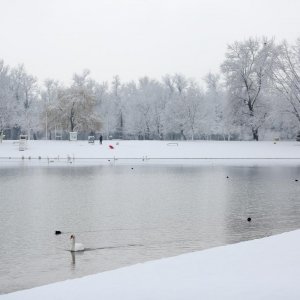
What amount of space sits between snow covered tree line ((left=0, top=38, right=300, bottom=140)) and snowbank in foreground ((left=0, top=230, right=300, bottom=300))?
7283 centimetres

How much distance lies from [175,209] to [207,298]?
59.8ft

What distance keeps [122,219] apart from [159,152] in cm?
5998

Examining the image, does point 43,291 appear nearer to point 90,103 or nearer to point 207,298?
point 207,298

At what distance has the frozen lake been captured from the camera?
1717 cm

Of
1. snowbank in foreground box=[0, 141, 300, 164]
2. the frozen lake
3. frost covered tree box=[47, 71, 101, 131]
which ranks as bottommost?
the frozen lake

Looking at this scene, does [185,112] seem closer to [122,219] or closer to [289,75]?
[289,75]

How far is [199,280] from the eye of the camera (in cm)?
1135

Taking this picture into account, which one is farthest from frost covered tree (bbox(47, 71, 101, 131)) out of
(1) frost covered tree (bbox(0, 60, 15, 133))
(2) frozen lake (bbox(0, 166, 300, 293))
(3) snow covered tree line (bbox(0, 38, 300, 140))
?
(2) frozen lake (bbox(0, 166, 300, 293))

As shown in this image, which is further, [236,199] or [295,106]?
[295,106]

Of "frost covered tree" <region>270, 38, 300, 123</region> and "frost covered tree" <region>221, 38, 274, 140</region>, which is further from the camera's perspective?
"frost covered tree" <region>221, 38, 274, 140</region>

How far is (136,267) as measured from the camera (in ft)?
43.2

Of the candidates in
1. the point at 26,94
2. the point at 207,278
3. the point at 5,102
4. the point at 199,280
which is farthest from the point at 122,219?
the point at 26,94

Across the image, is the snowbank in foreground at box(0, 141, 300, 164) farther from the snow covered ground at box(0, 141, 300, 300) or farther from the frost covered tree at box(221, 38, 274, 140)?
the snow covered ground at box(0, 141, 300, 300)

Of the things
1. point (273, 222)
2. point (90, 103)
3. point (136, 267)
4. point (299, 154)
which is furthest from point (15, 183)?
point (90, 103)
